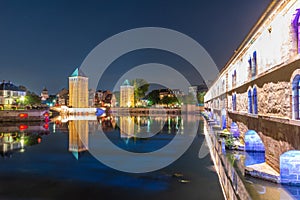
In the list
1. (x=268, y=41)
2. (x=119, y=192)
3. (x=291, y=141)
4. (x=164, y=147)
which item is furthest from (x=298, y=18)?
(x=164, y=147)

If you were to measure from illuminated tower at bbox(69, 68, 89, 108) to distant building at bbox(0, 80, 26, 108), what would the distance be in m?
20.8

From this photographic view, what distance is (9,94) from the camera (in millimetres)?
92438

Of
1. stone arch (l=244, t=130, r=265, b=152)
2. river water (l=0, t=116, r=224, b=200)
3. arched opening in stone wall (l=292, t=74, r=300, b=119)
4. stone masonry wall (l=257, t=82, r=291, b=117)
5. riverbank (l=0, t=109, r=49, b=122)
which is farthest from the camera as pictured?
riverbank (l=0, t=109, r=49, b=122)

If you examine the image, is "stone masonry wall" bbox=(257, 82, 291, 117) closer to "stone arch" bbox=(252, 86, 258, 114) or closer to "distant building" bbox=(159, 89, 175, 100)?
"stone arch" bbox=(252, 86, 258, 114)

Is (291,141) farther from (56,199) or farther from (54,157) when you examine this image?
(54,157)

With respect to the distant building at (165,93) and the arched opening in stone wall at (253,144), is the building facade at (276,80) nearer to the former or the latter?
the arched opening in stone wall at (253,144)

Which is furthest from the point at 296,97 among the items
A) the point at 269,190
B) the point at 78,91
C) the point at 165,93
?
the point at 165,93

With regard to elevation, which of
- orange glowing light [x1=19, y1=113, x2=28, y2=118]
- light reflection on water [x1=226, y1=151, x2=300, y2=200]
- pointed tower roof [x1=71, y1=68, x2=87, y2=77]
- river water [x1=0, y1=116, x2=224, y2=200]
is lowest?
river water [x1=0, y1=116, x2=224, y2=200]

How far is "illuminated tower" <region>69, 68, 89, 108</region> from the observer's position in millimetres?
113500

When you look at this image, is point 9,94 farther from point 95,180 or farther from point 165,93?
point 95,180

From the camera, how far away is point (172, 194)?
10680 millimetres

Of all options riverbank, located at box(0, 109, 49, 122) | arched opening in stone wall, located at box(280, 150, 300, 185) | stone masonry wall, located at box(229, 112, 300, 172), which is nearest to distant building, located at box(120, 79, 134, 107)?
riverbank, located at box(0, 109, 49, 122)

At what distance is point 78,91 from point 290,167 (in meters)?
112

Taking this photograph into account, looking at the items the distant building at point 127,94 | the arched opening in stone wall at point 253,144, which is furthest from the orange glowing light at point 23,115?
the distant building at point 127,94
